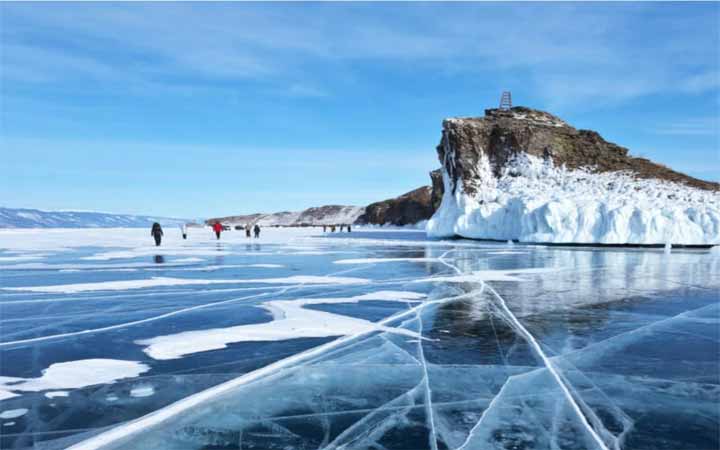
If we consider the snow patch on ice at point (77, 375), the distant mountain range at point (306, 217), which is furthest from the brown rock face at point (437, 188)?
the snow patch on ice at point (77, 375)

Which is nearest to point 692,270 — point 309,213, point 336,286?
point 336,286

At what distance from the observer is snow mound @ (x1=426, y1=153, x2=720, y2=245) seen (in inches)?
1059

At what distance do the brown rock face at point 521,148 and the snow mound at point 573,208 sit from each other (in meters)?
0.84

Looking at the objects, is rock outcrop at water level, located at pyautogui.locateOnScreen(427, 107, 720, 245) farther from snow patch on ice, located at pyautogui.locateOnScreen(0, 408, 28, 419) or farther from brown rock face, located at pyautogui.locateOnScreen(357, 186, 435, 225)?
brown rock face, located at pyautogui.locateOnScreen(357, 186, 435, 225)

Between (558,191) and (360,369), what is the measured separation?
36589mm

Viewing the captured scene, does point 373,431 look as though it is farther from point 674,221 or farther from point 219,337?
point 674,221

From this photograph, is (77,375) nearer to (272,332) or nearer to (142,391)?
(142,391)

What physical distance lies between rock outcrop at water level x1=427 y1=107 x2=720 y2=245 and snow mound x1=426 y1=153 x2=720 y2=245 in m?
0.06

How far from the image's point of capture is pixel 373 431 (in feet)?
11.0

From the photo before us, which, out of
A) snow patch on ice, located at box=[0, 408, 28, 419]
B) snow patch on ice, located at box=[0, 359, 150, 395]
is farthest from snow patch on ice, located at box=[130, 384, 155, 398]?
snow patch on ice, located at box=[0, 408, 28, 419]

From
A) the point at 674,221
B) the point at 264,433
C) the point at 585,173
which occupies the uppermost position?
the point at 585,173

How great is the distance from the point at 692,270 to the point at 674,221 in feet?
49.6

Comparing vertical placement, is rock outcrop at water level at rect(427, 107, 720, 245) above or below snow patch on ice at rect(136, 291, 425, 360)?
above

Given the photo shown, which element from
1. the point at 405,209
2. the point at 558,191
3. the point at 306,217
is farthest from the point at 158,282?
the point at 306,217
